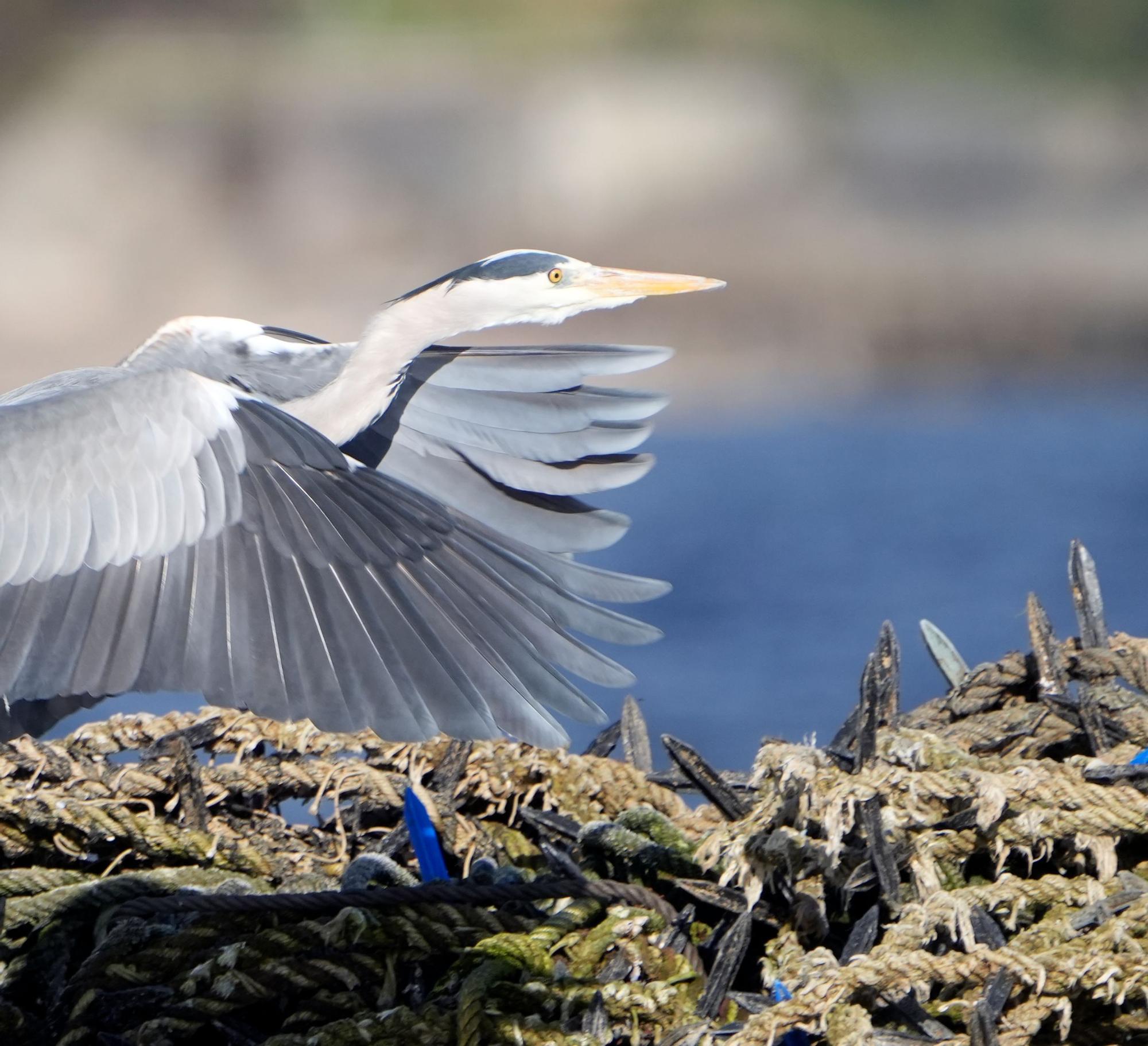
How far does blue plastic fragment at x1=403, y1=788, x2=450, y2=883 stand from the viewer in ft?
3.84

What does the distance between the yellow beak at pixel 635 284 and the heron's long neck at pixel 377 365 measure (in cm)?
15

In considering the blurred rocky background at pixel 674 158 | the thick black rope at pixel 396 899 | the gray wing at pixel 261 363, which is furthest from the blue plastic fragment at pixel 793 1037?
the blurred rocky background at pixel 674 158

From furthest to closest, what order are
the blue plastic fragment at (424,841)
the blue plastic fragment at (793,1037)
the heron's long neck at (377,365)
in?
the heron's long neck at (377,365), the blue plastic fragment at (424,841), the blue plastic fragment at (793,1037)

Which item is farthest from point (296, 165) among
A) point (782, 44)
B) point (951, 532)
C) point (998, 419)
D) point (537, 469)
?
point (537, 469)

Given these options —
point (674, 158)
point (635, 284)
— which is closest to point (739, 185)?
point (674, 158)

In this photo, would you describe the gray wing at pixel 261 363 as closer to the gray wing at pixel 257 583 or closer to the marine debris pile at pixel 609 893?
the gray wing at pixel 257 583

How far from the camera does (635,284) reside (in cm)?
161

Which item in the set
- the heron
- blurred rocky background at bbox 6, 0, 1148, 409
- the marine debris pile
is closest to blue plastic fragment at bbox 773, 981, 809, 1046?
the marine debris pile

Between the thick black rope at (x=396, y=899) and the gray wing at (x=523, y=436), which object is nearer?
the thick black rope at (x=396, y=899)

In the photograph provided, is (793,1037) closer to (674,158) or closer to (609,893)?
(609,893)

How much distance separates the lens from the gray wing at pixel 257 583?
1.02 meters

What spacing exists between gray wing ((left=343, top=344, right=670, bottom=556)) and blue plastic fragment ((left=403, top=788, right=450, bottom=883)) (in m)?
0.41

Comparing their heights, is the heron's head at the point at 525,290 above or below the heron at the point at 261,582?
above

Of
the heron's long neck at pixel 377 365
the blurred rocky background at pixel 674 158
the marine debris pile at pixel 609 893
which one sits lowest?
the marine debris pile at pixel 609 893
